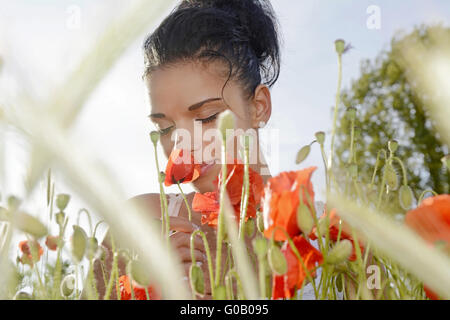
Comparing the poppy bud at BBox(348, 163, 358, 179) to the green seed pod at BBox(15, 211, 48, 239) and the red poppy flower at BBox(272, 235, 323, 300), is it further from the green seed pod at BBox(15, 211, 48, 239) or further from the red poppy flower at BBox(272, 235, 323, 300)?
the green seed pod at BBox(15, 211, 48, 239)

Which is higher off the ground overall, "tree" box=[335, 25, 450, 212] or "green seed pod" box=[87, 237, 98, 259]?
"tree" box=[335, 25, 450, 212]

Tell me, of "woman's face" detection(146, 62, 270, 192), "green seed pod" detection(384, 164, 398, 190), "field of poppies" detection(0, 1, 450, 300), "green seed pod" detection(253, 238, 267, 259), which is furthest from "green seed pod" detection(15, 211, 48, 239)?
"woman's face" detection(146, 62, 270, 192)

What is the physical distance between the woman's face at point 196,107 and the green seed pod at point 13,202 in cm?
39

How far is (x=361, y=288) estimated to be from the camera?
23cm

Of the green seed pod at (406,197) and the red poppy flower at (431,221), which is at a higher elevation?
the green seed pod at (406,197)

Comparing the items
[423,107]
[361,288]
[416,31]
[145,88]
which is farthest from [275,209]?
[416,31]

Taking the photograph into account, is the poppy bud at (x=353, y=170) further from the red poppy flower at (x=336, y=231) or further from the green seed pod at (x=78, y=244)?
the green seed pod at (x=78, y=244)

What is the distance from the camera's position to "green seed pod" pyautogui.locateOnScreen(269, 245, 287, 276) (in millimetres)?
207

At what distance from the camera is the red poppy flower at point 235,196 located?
31 centimetres

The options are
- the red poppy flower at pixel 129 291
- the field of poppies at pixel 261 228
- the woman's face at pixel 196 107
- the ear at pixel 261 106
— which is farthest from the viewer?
the ear at pixel 261 106

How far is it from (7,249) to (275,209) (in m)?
0.13

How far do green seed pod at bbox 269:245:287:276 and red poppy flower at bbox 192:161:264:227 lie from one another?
0.09 metres

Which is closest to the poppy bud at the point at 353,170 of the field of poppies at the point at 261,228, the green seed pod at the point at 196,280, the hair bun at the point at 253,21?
the field of poppies at the point at 261,228
